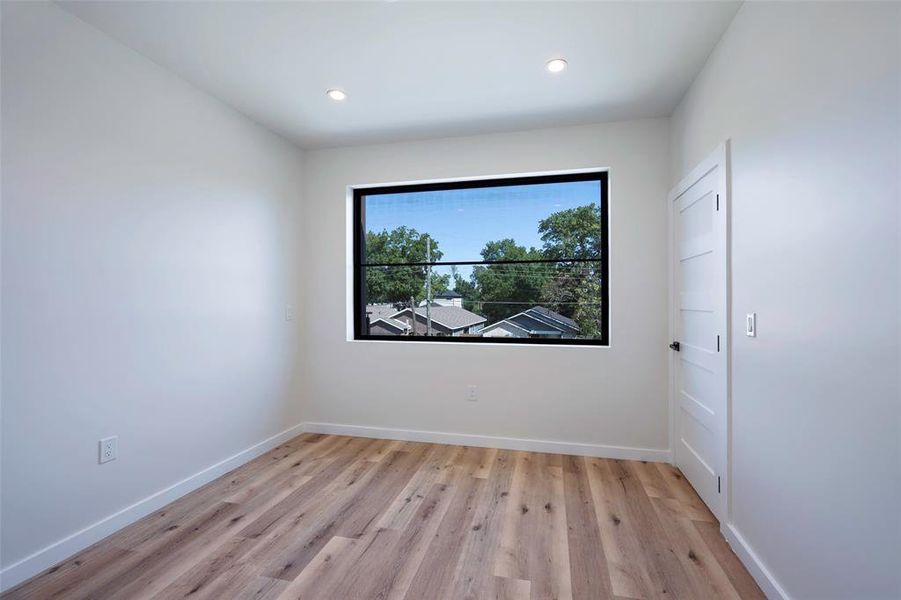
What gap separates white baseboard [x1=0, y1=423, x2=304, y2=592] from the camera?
1.69 metres

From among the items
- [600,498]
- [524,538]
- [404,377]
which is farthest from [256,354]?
[600,498]

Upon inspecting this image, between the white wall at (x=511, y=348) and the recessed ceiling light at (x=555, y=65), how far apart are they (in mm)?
817

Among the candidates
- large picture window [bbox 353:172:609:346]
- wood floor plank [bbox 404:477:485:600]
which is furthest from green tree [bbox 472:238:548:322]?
wood floor plank [bbox 404:477:485:600]

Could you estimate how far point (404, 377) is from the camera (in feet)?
11.3

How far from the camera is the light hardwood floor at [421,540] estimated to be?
5.44 ft

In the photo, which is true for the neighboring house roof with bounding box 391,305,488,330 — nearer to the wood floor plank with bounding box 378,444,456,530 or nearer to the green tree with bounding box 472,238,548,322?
the green tree with bounding box 472,238,548,322

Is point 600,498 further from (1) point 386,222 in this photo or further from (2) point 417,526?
(1) point 386,222

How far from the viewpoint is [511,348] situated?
3.22 m

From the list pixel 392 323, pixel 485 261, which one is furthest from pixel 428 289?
pixel 485 261

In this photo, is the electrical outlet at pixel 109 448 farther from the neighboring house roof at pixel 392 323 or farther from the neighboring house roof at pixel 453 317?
the neighboring house roof at pixel 453 317

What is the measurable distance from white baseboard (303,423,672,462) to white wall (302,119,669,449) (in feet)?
0.15

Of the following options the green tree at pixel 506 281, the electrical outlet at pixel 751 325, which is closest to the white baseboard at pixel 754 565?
the electrical outlet at pixel 751 325

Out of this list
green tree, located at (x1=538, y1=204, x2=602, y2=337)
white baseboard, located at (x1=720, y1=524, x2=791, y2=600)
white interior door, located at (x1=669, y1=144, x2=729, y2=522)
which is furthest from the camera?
green tree, located at (x1=538, y1=204, x2=602, y2=337)

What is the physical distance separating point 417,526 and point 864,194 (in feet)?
7.37
